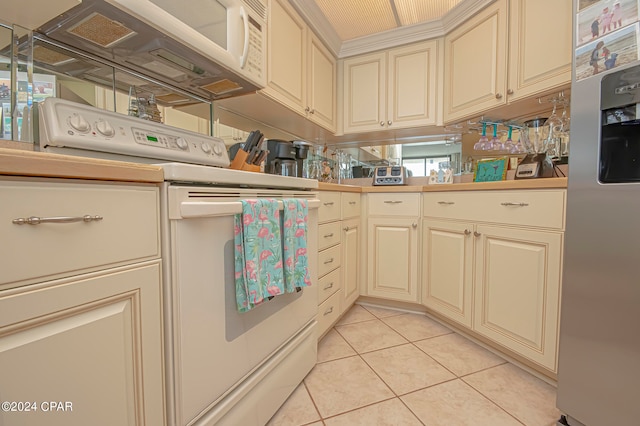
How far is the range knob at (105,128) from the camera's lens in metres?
0.75

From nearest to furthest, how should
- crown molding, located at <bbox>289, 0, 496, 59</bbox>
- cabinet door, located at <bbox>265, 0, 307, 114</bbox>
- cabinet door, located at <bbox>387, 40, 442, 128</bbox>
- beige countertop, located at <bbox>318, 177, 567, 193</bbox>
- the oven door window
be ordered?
the oven door window < beige countertop, located at <bbox>318, 177, 567, 193</bbox> < cabinet door, located at <bbox>265, 0, 307, 114</bbox> < crown molding, located at <bbox>289, 0, 496, 59</bbox> < cabinet door, located at <bbox>387, 40, 442, 128</bbox>

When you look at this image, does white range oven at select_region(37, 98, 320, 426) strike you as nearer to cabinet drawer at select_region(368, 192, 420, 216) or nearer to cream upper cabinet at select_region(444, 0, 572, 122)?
cabinet drawer at select_region(368, 192, 420, 216)

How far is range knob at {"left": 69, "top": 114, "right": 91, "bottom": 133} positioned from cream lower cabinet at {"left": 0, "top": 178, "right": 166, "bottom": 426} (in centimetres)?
25

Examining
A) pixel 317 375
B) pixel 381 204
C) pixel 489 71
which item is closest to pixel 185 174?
pixel 317 375

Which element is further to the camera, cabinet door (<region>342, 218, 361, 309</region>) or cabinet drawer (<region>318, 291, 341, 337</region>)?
cabinet door (<region>342, 218, 361, 309</region>)

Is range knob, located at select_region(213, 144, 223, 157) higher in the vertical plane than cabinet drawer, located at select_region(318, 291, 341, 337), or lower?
higher

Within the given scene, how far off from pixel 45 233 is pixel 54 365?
0.24 metres

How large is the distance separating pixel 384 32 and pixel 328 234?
1741 mm

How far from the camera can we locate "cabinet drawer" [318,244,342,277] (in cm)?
154

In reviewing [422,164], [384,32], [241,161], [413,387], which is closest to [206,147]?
[241,161]

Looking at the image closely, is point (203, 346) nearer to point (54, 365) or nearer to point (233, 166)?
point (54, 365)

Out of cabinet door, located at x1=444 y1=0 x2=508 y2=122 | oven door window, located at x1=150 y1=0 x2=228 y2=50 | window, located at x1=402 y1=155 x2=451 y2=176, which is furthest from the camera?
window, located at x1=402 y1=155 x2=451 y2=176

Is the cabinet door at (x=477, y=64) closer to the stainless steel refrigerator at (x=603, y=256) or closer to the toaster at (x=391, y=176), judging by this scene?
the toaster at (x=391, y=176)

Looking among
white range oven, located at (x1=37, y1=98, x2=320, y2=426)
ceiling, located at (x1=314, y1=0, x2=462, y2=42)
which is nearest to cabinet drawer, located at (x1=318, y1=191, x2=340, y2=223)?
white range oven, located at (x1=37, y1=98, x2=320, y2=426)
